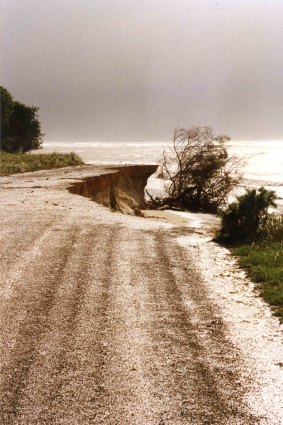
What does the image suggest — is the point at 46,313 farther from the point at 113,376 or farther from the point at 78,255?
the point at 78,255

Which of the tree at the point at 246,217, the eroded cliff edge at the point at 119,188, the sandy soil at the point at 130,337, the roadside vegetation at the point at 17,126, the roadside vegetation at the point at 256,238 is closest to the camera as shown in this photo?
the sandy soil at the point at 130,337

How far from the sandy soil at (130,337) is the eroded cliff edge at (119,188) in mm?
11600

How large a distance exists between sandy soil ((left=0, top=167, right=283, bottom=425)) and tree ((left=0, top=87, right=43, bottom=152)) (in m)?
54.7

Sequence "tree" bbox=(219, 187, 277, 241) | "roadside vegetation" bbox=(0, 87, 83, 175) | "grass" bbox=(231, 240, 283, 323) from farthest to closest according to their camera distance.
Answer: "roadside vegetation" bbox=(0, 87, 83, 175), "tree" bbox=(219, 187, 277, 241), "grass" bbox=(231, 240, 283, 323)

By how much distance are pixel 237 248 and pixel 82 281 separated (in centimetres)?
457

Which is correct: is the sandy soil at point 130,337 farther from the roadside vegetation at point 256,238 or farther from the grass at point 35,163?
the grass at point 35,163

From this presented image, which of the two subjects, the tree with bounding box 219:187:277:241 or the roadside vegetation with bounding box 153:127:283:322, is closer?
the roadside vegetation with bounding box 153:127:283:322

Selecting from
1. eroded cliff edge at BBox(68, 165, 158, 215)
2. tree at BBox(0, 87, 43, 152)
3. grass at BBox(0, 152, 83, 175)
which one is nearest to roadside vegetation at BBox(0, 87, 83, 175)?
tree at BBox(0, 87, 43, 152)

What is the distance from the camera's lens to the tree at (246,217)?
40.1ft

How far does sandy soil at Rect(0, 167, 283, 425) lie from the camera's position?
4.62 meters

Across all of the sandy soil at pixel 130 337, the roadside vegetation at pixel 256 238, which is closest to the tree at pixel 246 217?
the roadside vegetation at pixel 256 238

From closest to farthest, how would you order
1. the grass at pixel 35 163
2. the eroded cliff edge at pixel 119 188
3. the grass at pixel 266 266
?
the grass at pixel 266 266 → the eroded cliff edge at pixel 119 188 → the grass at pixel 35 163

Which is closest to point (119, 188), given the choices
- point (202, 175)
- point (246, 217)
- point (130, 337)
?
point (202, 175)

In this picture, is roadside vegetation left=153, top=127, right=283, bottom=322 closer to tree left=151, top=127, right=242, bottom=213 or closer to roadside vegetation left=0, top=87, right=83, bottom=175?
tree left=151, top=127, right=242, bottom=213
